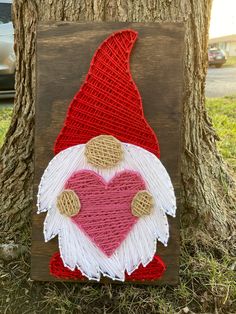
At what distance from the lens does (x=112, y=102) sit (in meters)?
1.99

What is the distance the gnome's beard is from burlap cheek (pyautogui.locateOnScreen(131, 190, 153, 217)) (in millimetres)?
22

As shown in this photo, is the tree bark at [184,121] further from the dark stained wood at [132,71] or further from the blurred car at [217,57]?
the blurred car at [217,57]

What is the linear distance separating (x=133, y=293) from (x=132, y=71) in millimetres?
981

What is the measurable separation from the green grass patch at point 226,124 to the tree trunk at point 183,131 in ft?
2.00

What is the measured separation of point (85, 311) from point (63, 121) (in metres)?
0.85

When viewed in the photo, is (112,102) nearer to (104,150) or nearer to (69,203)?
(104,150)

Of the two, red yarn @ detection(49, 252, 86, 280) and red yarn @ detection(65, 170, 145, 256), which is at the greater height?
red yarn @ detection(65, 170, 145, 256)

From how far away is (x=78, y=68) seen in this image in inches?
78.5

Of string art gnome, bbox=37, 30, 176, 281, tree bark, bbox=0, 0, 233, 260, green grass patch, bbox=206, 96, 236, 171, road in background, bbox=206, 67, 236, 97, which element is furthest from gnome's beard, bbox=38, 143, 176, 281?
road in background, bbox=206, 67, 236, 97

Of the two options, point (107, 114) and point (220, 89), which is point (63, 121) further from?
point (220, 89)

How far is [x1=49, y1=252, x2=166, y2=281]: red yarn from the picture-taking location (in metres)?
2.10

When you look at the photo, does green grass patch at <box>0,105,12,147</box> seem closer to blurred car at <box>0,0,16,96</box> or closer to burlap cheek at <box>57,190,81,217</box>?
blurred car at <box>0,0,16,96</box>

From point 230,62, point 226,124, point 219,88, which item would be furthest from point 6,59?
point 230,62

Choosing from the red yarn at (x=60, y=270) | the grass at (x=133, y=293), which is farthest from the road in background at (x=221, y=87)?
the red yarn at (x=60, y=270)
